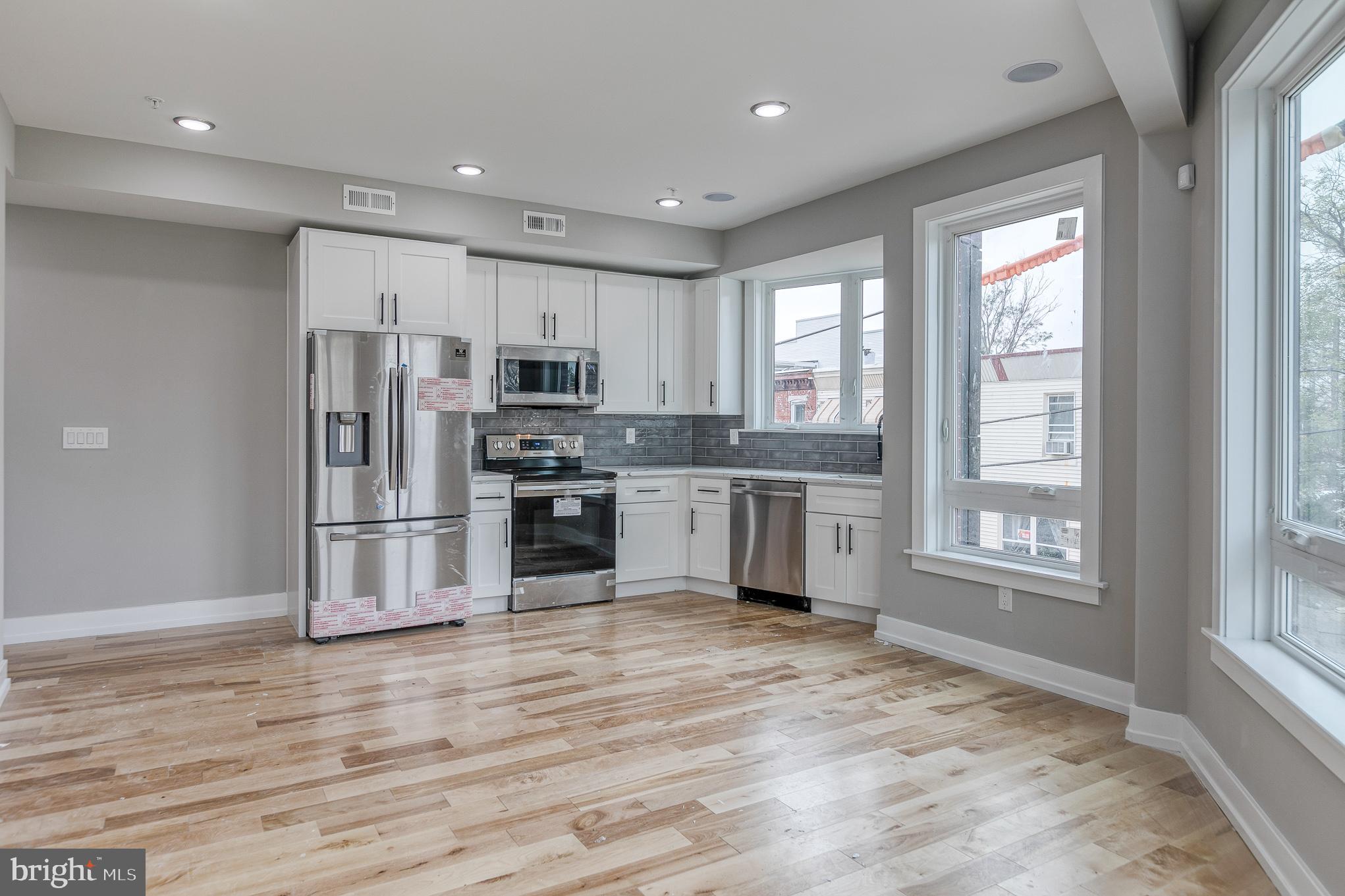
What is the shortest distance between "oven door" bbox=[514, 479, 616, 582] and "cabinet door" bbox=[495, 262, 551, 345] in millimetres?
1010

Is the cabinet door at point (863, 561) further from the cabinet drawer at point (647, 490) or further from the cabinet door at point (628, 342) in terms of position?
the cabinet door at point (628, 342)

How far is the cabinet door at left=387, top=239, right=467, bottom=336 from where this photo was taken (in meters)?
4.72

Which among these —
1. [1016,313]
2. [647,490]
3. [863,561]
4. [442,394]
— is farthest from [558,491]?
[1016,313]

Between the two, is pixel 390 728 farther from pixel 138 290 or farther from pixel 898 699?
pixel 138 290

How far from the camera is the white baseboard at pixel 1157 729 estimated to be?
2900mm

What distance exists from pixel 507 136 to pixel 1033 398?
2.73 metres

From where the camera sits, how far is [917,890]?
204 centimetres

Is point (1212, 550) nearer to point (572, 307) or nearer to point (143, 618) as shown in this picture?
point (572, 307)

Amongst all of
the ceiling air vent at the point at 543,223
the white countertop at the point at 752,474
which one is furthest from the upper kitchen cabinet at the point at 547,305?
the white countertop at the point at 752,474

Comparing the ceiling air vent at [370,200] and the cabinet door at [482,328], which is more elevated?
the ceiling air vent at [370,200]

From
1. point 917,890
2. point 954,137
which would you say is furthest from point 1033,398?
point 917,890

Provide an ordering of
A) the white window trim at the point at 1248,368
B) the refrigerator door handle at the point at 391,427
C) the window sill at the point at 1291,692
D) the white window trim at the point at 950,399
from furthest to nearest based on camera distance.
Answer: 1. the refrigerator door handle at the point at 391,427
2. the white window trim at the point at 950,399
3. the white window trim at the point at 1248,368
4. the window sill at the point at 1291,692

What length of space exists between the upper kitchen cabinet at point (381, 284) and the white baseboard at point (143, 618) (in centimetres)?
173

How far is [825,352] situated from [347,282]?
120 inches
